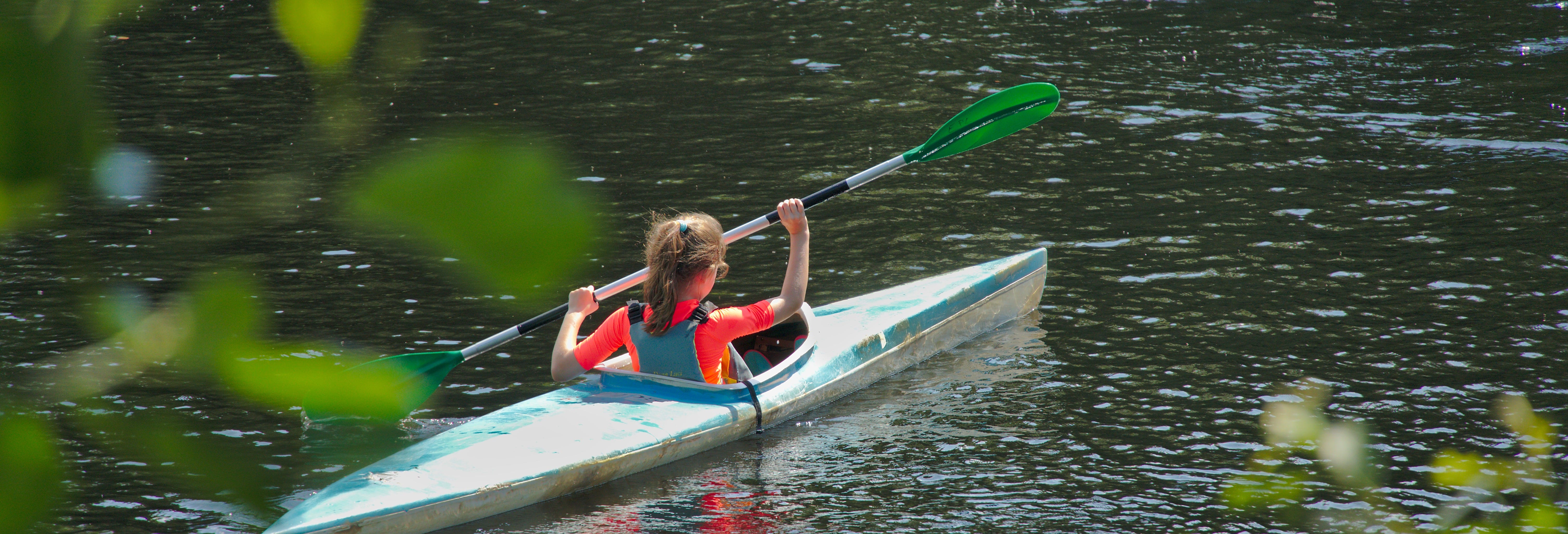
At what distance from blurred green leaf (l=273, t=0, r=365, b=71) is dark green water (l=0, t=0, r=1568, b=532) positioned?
31 millimetres

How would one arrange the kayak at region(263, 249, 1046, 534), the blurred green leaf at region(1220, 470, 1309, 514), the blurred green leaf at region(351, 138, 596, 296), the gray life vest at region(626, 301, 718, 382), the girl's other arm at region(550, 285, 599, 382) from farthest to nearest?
the girl's other arm at region(550, 285, 599, 382) < the gray life vest at region(626, 301, 718, 382) < the kayak at region(263, 249, 1046, 534) < the blurred green leaf at region(1220, 470, 1309, 514) < the blurred green leaf at region(351, 138, 596, 296)

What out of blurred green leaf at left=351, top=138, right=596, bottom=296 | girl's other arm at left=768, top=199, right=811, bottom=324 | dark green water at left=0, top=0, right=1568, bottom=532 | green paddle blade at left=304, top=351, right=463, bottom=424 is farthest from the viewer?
girl's other arm at left=768, top=199, right=811, bottom=324

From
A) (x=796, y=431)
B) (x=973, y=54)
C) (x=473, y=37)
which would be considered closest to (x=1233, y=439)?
(x=796, y=431)

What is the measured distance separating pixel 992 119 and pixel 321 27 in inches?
243

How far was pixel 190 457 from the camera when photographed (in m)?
0.64

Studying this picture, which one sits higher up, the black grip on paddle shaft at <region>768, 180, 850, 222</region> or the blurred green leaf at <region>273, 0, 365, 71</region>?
the black grip on paddle shaft at <region>768, 180, 850, 222</region>

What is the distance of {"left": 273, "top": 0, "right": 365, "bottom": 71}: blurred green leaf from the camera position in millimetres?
580

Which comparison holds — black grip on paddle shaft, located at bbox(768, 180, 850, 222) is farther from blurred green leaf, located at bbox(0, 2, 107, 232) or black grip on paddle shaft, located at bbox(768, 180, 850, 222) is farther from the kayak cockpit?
blurred green leaf, located at bbox(0, 2, 107, 232)

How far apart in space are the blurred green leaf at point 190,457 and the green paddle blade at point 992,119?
594cm

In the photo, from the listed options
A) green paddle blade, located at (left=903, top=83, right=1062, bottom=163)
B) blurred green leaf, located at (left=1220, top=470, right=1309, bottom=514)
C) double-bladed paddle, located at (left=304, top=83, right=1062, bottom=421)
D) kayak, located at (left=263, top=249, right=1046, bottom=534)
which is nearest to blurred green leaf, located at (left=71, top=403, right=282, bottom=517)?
blurred green leaf, located at (left=1220, top=470, right=1309, bottom=514)

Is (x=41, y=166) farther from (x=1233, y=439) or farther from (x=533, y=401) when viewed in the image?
(x=1233, y=439)

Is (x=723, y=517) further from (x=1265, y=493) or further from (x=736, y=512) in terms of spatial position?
(x=1265, y=493)

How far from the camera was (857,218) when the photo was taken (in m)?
10.2

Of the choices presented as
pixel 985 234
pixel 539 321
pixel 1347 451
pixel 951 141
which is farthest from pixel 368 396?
pixel 985 234
